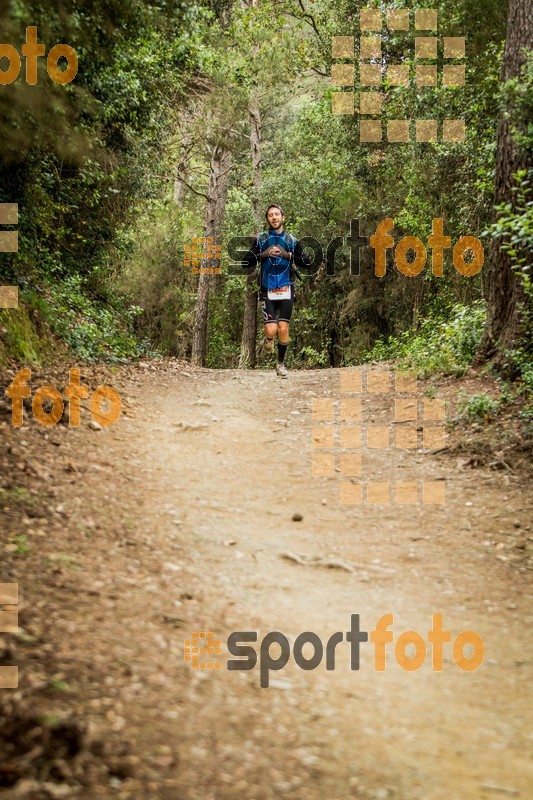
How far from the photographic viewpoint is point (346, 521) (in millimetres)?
6254

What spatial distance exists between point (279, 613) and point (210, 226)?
62.0 feet

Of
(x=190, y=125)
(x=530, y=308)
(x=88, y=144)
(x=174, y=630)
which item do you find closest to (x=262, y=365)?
(x=190, y=125)

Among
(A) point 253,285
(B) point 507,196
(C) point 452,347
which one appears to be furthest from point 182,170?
(B) point 507,196

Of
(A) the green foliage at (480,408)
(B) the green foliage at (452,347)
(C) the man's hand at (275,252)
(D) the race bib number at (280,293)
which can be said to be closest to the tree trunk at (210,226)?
(B) the green foliage at (452,347)

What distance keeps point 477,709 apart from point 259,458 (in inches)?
173

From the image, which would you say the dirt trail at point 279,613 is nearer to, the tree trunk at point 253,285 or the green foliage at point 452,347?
the green foliage at point 452,347

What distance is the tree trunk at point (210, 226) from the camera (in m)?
21.6

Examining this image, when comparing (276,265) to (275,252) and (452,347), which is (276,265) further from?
(452,347)

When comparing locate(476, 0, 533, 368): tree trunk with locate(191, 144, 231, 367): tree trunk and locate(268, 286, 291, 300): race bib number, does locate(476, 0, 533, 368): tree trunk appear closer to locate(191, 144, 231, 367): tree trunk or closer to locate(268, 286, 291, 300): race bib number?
locate(268, 286, 291, 300): race bib number

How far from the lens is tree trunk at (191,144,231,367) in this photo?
850 inches

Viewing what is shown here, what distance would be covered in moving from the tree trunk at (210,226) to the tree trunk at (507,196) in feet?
42.2

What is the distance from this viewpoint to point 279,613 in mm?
4371

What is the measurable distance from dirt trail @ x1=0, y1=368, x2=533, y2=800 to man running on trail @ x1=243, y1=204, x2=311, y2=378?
3.75 meters

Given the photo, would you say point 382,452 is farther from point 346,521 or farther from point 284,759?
point 284,759
